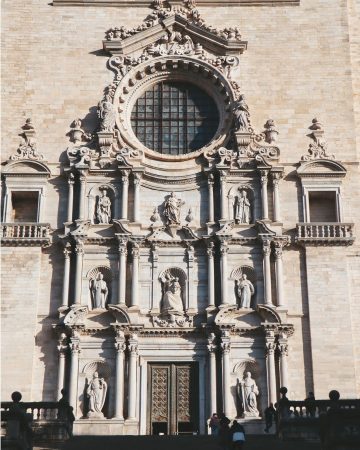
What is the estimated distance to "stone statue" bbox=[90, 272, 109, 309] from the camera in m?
26.0

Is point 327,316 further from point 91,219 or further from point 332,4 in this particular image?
point 332,4

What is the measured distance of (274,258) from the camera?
26562 millimetres

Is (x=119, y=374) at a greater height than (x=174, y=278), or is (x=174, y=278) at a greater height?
(x=174, y=278)

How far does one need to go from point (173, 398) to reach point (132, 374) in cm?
132

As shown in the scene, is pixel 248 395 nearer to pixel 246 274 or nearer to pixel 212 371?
pixel 212 371

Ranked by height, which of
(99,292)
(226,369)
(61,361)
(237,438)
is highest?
(99,292)

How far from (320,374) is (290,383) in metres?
0.84

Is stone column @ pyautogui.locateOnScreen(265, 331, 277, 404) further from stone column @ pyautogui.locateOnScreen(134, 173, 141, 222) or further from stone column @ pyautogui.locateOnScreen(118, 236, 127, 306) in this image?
stone column @ pyautogui.locateOnScreen(134, 173, 141, 222)

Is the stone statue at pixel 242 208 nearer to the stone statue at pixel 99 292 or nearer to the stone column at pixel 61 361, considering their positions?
the stone statue at pixel 99 292

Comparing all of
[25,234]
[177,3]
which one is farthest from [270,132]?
[25,234]

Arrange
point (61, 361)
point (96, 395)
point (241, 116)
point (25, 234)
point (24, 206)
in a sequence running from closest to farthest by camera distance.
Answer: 1. point (96, 395)
2. point (61, 361)
3. point (25, 234)
4. point (241, 116)
5. point (24, 206)

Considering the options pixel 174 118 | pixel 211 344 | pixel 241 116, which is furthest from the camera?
pixel 174 118

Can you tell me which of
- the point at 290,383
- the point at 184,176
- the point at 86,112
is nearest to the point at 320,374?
the point at 290,383

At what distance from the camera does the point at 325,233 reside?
26766 millimetres
